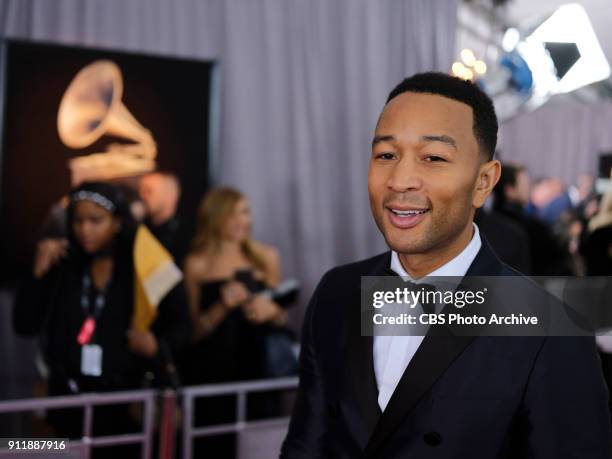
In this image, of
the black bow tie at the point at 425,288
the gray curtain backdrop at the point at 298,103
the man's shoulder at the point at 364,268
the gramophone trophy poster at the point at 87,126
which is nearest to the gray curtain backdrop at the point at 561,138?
the gray curtain backdrop at the point at 298,103

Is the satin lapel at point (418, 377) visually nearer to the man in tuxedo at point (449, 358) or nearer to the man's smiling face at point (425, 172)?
the man in tuxedo at point (449, 358)

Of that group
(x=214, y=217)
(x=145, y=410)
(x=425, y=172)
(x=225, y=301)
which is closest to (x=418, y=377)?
(x=425, y=172)

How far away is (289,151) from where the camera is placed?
394 cm

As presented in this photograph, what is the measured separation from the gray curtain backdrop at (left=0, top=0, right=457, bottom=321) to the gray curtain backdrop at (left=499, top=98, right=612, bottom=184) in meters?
4.99

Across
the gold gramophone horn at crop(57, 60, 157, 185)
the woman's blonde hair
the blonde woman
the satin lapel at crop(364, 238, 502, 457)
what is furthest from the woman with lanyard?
the satin lapel at crop(364, 238, 502, 457)

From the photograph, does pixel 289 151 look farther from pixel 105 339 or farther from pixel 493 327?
pixel 493 327

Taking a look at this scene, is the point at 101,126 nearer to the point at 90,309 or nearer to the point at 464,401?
the point at 90,309

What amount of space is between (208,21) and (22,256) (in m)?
1.53

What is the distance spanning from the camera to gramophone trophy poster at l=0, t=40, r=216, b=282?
3.17 m

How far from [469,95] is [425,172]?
118mm

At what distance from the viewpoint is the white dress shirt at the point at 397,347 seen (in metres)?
0.95

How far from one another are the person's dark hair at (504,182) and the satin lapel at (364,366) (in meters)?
1.90

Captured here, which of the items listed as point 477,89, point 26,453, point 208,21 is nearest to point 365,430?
point 477,89

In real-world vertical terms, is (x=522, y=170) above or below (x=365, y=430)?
above
